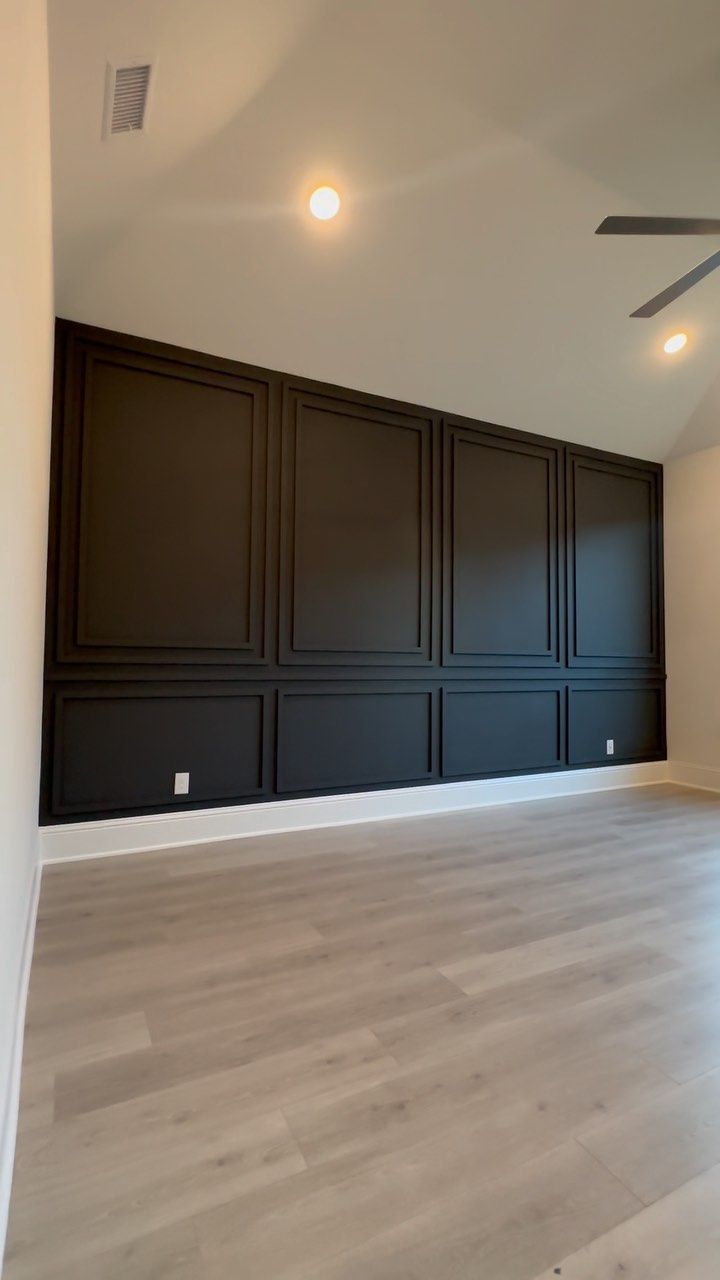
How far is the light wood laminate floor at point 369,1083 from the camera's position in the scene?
0.92 meters

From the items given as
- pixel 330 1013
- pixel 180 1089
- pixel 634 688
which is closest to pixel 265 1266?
pixel 180 1089

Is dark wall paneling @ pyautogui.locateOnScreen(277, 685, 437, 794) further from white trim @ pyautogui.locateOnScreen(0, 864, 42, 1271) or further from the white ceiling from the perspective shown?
the white ceiling

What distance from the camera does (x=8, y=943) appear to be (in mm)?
1119

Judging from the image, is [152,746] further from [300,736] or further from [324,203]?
[324,203]

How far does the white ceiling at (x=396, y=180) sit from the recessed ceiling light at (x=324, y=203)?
0.05 metres

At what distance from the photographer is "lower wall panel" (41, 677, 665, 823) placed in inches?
112

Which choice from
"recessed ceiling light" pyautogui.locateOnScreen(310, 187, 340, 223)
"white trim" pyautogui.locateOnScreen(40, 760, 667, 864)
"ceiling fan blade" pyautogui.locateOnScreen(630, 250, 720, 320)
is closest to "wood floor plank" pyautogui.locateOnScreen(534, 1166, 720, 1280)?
"white trim" pyautogui.locateOnScreen(40, 760, 667, 864)

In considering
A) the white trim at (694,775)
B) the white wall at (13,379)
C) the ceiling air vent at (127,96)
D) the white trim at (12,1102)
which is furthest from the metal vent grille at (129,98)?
the white trim at (694,775)

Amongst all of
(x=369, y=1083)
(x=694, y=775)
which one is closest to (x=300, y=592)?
(x=369, y=1083)

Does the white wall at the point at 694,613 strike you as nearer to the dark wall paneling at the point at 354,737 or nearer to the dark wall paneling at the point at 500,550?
the dark wall paneling at the point at 500,550

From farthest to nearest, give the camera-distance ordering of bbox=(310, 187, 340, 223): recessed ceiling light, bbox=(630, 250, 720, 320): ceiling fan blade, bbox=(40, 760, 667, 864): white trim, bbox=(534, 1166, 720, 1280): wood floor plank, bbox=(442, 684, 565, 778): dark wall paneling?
bbox=(442, 684, 565, 778): dark wall paneling, bbox=(40, 760, 667, 864): white trim, bbox=(310, 187, 340, 223): recessed ceiling light, bbox=(630, 250, 720, 320): ceiling fan blade, bbox=(534, 1166, 720, 1280): wood floor plank

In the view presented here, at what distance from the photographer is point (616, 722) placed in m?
4.69

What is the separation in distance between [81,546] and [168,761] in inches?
47.8

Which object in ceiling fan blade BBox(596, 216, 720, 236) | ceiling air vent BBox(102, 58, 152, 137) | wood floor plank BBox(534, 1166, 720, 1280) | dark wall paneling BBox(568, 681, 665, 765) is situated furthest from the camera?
dark wall paneling BBox(568, 681, 665, 765)
